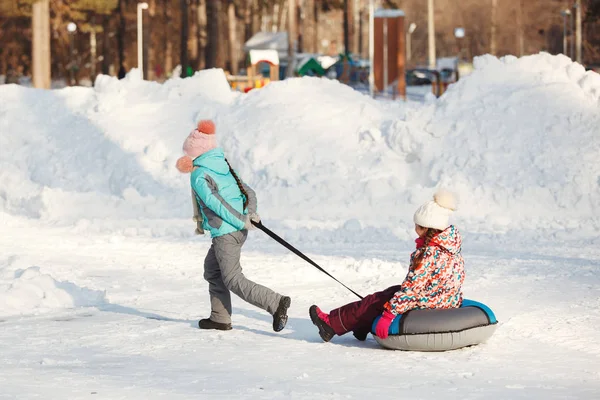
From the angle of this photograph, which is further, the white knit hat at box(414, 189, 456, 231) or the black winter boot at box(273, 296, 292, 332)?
the black winter boot at box(273, 296, 292, 332)

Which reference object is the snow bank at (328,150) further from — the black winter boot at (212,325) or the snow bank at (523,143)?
the black winter boot at (212,325)

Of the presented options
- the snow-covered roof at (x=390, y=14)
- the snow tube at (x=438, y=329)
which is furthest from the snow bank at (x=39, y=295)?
the snow-covered roof at (x=390, y=14)

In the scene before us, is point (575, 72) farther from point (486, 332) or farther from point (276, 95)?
point (486, 332)

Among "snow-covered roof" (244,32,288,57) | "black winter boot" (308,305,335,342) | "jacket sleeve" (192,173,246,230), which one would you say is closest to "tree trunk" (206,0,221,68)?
"snow-covered roof" (244,32,288,57)

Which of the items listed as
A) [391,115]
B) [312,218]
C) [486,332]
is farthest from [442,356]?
[391,115]

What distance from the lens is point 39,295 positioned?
9117 mm

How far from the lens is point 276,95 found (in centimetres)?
1969

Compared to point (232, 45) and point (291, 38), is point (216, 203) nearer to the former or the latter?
→ point (291, 38)

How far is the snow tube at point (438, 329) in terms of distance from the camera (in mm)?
6973

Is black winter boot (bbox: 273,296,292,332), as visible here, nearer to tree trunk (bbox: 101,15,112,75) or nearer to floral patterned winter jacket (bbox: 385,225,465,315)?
floral patterned winter jacket (bbox: 385,225,465,315)

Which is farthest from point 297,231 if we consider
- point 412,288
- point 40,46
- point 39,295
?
point 40,46

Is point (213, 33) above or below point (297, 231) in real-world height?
above

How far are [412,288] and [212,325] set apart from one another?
1659mm

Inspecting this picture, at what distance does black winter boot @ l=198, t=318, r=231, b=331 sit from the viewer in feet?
26.1
